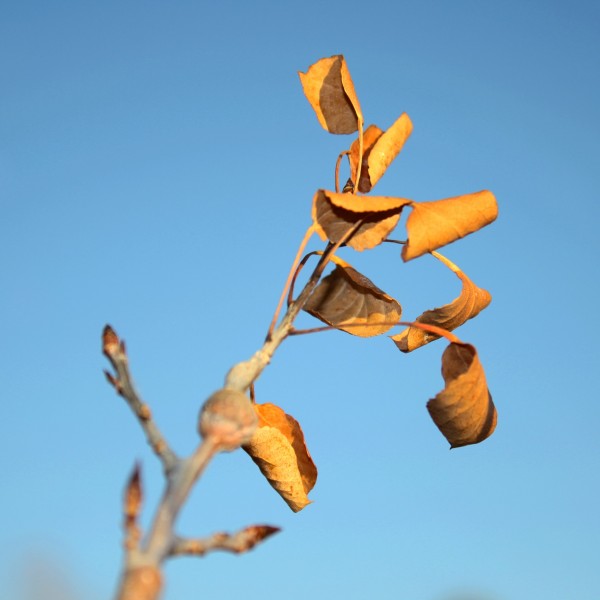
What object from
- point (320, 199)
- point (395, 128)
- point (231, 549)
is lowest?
point (231, 549)

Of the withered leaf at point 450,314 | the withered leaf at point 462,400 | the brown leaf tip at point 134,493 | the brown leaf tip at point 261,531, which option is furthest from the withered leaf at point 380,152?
the brown leaf tip at point 134,493

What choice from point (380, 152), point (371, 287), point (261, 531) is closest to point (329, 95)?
point (380, 152)

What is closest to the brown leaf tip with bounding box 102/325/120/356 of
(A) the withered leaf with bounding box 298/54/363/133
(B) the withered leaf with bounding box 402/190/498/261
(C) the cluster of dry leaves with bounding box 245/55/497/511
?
(C) the cluster of dry leaves with bounding box 245/55/497/511

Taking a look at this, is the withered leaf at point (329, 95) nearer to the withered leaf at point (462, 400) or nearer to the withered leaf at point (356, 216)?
the withered leaf at point (356, 216)

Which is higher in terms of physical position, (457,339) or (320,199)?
(320,199)

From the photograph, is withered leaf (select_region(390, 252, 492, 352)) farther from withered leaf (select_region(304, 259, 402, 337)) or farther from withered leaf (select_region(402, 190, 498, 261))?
withered leaf (select_region(402, 190, 498, 261))

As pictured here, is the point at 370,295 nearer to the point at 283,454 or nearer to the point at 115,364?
the point at 283,454

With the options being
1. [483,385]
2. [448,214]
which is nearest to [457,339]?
[483,385]
